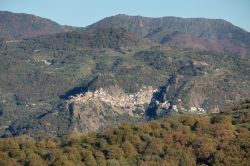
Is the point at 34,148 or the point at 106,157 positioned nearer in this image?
the point at 106,157

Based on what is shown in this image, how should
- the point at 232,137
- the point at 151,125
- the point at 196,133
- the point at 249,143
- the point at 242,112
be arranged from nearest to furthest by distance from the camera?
the point at 249,143 → the point at 232,137 → the point at 196,133 → the point at 151,125 → the point at 242,112

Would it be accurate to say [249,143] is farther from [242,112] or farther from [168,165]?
[242,112]

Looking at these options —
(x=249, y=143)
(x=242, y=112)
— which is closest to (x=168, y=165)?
(x=249, y=143)

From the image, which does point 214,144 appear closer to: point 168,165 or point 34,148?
point 168,165

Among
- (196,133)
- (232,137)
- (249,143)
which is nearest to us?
(249,143)

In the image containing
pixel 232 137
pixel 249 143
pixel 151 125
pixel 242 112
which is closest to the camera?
Result: pixel 249 143

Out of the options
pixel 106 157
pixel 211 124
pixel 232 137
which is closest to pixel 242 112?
pixel 211 124
